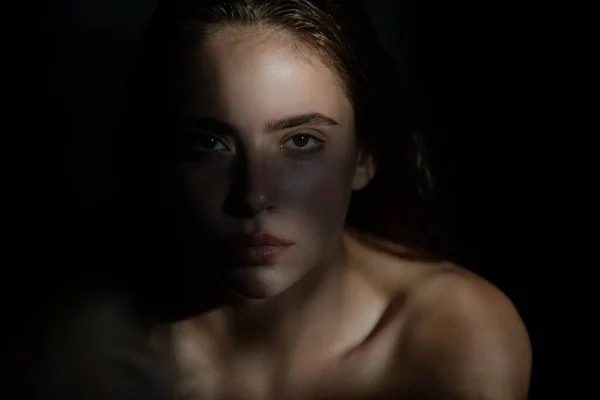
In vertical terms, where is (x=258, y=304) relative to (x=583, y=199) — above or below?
below

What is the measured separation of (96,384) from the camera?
0.91 meters

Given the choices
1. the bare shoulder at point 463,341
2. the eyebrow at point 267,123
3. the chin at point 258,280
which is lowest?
the bare shoulder at point 463,341

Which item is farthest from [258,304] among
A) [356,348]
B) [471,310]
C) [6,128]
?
[6,128]

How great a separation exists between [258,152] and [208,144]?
5cm

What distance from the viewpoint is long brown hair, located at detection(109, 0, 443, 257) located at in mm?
802

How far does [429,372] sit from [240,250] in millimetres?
267

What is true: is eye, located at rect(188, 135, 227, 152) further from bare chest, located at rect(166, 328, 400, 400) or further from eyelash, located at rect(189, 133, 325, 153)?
bare chest, located at rect(166, 328, 400, 400)

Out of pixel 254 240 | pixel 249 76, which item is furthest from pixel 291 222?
pixel 249 76

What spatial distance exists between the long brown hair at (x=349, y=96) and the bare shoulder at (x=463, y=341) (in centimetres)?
8

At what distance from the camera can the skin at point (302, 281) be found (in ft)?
2.56

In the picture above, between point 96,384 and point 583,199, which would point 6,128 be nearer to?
point 96,384

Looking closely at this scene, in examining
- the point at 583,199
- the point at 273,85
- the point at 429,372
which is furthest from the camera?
the point at 583,199

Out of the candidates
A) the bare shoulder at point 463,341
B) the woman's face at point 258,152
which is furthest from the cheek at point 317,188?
the bare shoulder at point 463,341

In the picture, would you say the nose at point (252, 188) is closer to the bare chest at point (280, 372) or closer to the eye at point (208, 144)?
the eye at point (208, 144)
